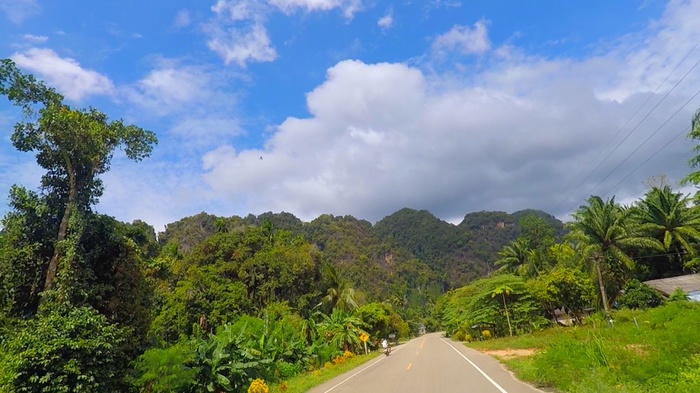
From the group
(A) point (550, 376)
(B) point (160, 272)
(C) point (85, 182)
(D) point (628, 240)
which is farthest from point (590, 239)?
(C) point (85, 182)

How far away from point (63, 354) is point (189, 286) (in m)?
21.8

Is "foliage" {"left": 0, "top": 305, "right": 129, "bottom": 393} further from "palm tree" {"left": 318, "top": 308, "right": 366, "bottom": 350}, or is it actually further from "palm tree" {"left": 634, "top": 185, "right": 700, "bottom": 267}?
"palm tree" {"left": 634, "top": 185, "right": 700, "bottom": 267}

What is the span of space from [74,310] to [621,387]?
13.6 meters

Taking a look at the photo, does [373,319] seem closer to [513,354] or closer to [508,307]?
[508,307]

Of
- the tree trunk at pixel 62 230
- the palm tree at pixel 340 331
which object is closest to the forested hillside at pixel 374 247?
the palm tree at pixel 340 331

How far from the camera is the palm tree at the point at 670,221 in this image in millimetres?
37938

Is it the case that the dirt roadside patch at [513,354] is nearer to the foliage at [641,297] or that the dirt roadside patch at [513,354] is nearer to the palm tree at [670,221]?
the foliage at [641,297]

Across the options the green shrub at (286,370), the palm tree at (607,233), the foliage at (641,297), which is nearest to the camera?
the green shrub at (286,370)

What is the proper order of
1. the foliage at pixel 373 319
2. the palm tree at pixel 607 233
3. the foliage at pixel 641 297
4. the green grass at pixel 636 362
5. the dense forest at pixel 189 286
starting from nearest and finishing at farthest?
1. the green grass at pixel 636 362
2. the dense forest at pixel 189 286
3. the foliage at pixel 641 297
4. the palm tree at pixel 607 233
5. the foliage at pixel 373 319

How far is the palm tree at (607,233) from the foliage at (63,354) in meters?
36.7

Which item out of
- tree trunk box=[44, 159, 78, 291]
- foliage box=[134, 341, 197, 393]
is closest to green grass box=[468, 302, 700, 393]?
Answer: foliage box=[134, 341, 197, 393]

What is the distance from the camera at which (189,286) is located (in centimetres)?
3269

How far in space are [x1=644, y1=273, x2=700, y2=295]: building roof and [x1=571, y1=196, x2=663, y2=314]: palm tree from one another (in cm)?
307

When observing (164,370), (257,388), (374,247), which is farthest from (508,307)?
(374,247)
